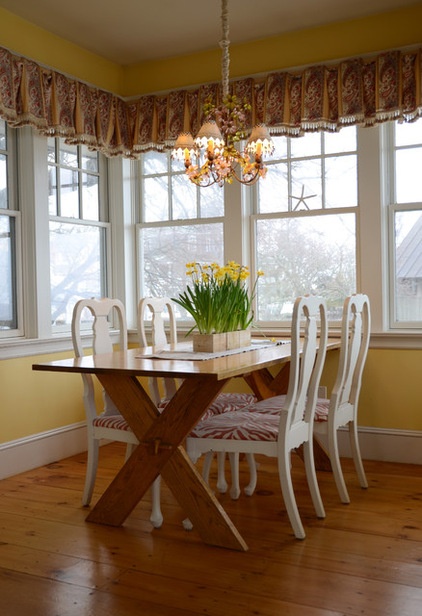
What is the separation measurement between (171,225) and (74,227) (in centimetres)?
72

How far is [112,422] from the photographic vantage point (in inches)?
123

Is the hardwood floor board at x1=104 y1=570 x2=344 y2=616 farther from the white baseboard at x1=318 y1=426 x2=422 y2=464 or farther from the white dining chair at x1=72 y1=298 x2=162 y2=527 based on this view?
the white baseboard at x1=318 y1=426 x2=422 y2=464

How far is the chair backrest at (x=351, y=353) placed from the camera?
3.21 metres

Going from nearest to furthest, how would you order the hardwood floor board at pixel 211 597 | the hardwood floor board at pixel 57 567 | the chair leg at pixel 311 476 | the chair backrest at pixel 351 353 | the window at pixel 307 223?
the hardwood floor board at pixel 211 597 → the hardwood floor board at pixel 57 567 → the chair leg at pixel 311 476 → the chair backrest at pixel 351 353 → the window at pixel 307 223

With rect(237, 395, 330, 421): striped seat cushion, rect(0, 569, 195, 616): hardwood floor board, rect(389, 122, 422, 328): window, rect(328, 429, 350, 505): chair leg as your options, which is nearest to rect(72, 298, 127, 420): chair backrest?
rect(237, 395, 330, 421): striped seat cushion

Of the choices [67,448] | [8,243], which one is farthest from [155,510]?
[8,243]

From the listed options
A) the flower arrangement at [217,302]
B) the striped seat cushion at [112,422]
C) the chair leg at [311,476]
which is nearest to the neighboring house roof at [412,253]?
the flower arrangement at [217,302]

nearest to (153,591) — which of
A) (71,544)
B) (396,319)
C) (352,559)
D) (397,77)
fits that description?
(71,544)

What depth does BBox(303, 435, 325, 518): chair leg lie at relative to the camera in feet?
9.77

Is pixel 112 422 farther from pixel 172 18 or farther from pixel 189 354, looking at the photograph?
pixel 172 18

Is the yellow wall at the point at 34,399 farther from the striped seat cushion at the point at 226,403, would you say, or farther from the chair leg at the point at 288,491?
the chair leg at the point at 288,491

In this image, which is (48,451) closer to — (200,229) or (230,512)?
(230,512)

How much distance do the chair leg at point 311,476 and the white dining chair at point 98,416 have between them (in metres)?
0.69

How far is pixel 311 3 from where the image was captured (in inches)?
155
